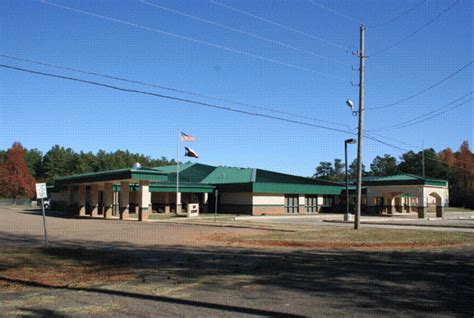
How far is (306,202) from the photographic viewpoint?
56.2m

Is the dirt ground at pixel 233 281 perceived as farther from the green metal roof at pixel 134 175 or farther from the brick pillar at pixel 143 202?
the brick pillar at pixel 143 202

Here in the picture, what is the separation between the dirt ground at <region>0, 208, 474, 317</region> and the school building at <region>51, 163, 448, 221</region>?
28118 mm

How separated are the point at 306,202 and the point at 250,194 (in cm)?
861

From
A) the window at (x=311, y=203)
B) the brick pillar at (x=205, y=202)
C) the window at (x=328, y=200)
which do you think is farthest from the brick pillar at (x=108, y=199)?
the window at (x=328, y=200)

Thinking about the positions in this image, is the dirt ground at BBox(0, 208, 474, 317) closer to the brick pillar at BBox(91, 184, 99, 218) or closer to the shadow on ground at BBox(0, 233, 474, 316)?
the shadow on ground at BBox(0, 233, 474, 316)

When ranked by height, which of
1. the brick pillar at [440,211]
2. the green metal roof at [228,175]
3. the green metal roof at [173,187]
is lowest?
the brick pillar at [440,211]

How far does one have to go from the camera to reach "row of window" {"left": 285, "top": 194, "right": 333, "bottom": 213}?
5419 cm

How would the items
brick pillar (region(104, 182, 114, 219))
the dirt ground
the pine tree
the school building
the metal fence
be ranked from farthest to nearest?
the pine tree < the metal fence < the school building < brick pillar (region(104, 182, 114, 219)) < the dirt ground

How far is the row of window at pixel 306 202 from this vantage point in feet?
178

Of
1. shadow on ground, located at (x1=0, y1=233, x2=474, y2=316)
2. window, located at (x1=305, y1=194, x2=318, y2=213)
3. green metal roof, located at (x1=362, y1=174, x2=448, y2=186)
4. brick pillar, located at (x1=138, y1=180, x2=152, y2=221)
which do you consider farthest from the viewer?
window, located at (x1=305, y1=194, x2=318, y2=213)

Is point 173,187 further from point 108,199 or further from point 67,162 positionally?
point 67,162

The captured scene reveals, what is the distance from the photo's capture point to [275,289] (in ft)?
31.4

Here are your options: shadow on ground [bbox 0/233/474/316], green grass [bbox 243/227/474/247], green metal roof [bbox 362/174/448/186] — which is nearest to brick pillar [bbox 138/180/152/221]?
green grass [bbox 243/227/474/247]

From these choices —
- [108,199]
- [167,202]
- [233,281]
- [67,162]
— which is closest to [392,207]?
[167,202]
